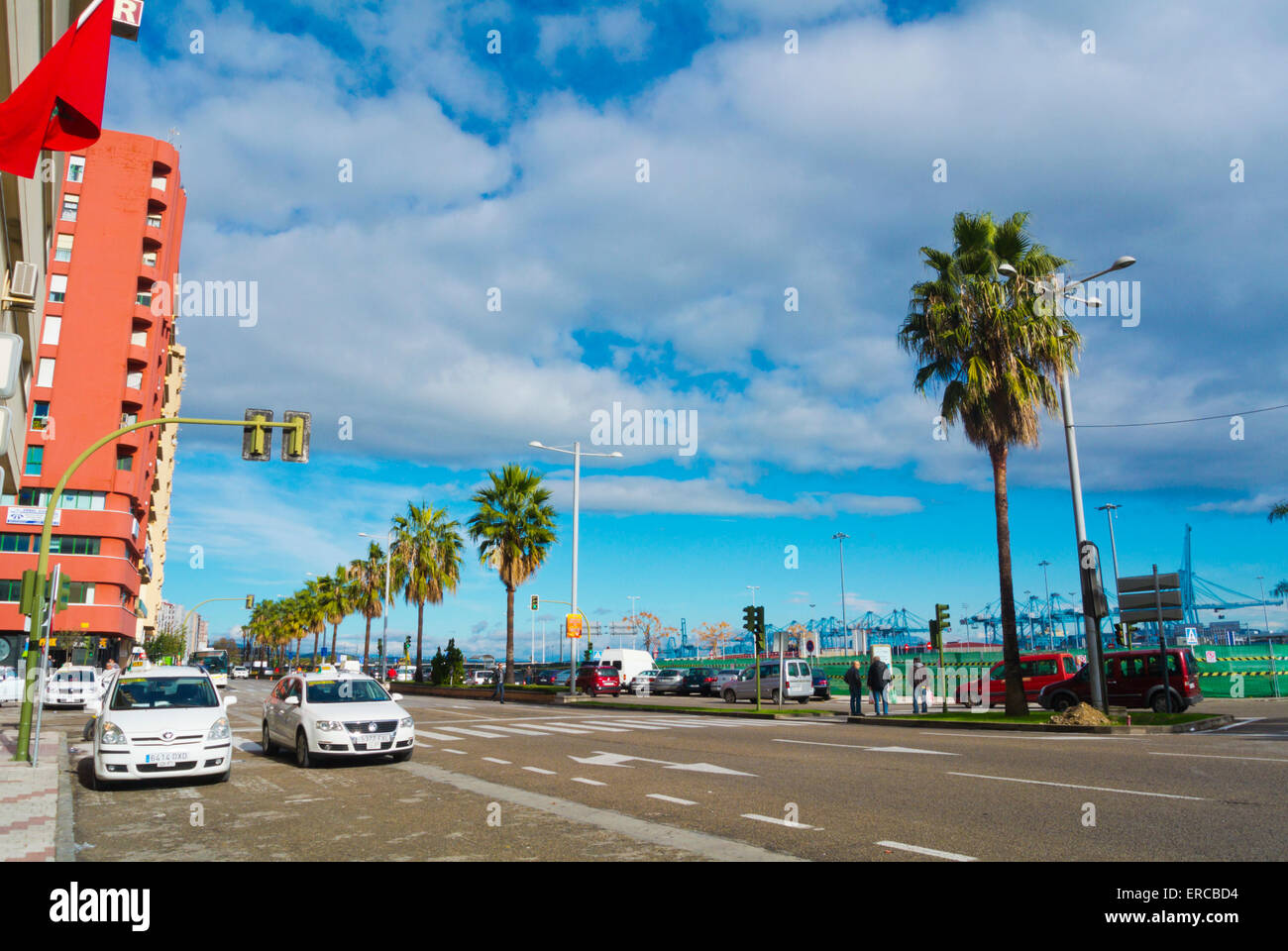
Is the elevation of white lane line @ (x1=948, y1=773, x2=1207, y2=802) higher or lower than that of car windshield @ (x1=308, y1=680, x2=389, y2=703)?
lower

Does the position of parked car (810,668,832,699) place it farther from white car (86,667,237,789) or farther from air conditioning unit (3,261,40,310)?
air conditioning unit (3,261,40,310)

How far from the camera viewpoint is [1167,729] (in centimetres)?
1842

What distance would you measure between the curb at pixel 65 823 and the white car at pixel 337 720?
3182 mm

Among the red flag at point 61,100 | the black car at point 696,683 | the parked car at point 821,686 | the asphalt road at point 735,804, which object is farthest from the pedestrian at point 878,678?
the black car at point 696,683

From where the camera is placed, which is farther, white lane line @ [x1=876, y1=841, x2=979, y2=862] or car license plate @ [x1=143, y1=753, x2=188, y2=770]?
car license plate @ [x1=143, y1=753, x2=188, y2=770]

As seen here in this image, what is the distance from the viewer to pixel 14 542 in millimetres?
53312

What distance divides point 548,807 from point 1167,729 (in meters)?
15.6

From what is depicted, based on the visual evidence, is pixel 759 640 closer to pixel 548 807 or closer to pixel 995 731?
pixel 995 731

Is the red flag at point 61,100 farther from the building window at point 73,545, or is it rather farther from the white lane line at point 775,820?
the building window at point 73,545

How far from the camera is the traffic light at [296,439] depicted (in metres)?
16.2

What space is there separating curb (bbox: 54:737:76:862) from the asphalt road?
0.15 m

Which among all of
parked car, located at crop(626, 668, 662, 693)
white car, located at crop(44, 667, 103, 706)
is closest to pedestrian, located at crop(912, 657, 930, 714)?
parked car, located at crop(626, 668, 662, 693)

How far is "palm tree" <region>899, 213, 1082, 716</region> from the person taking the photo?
22.7 m
